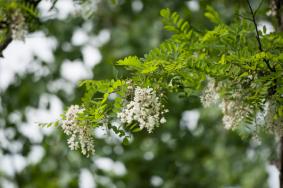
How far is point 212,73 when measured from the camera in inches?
102

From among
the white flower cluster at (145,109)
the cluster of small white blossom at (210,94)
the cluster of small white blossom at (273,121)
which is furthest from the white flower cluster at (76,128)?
the cluster of small white blossom at (273,121)

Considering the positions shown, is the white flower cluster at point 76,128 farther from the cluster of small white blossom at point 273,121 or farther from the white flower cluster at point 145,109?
the cluster of small white blossom at point 273,121

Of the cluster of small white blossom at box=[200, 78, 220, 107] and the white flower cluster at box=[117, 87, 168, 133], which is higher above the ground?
the cluster of small white blossom at box=[200, 78, 220, 107]

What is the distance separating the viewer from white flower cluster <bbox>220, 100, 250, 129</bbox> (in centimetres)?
280

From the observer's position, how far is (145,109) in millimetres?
2467

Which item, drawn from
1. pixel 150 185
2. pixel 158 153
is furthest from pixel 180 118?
pixel 150 185

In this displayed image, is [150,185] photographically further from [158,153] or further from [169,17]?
[169,17]

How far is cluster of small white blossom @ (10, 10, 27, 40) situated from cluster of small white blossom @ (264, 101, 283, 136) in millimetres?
1412

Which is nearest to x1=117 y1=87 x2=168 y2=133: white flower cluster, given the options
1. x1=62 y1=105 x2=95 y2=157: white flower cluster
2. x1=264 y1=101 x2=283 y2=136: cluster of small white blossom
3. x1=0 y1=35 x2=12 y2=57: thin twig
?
x1=62 y1=105 x2=95 y2=157: white flower cluster

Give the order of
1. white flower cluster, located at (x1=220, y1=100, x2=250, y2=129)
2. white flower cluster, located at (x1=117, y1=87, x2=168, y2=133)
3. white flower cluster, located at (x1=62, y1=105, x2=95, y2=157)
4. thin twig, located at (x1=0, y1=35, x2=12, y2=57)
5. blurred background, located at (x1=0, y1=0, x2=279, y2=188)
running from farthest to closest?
blurred background, located at (x1=0, y1=0, x2=279, y2=188)
thin twig, located at (x1=0, y1=35, x2=12, y2=57)
white flower cluster, located at (x1=220, y1=100, x2=250, y2=129)
white flower cluster, located at (x1=62, y1=105, x2=95, y2=157)
white flower cluster, located at (x1=117, y1=87, x2=168, y2=133)

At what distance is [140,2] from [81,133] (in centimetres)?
451

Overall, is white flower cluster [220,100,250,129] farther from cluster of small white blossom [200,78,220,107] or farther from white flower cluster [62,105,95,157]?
white flower cluster [62,105,95,157]

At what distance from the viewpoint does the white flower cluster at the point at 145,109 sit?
8.07 ft

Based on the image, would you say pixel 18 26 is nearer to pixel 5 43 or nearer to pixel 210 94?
pixel 5 43
